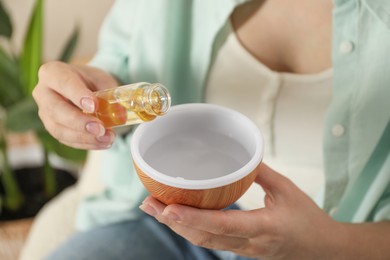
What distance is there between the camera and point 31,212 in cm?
142

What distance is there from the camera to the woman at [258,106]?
58 centimetres

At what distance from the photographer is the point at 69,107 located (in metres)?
0.58

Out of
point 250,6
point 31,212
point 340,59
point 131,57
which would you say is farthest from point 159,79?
point 31,212

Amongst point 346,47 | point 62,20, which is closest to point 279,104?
point 346,47

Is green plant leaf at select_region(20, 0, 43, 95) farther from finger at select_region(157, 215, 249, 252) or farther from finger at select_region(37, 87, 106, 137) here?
finger at select_region(157, 215, 249, 252)

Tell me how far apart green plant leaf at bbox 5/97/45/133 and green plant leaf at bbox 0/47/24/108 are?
0.38 ft

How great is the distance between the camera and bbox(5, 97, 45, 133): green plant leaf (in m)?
1.09

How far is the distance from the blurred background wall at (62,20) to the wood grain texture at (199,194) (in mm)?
1249

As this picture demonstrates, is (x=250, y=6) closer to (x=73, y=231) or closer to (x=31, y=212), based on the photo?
(x=73, y=231)

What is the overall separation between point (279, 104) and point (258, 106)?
0.03 m

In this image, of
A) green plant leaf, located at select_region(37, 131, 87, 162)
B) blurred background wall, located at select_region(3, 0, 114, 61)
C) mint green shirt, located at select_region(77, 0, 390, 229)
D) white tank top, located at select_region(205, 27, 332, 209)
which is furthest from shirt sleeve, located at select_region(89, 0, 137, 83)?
blurred background wall, located at select_region(3, 0, 114, 61)

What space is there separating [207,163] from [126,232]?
0.35m

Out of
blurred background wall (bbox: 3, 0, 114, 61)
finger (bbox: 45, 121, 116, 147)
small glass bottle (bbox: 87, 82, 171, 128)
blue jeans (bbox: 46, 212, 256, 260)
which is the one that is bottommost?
blurred background wall (bbox: 3, 0, 114, 61)

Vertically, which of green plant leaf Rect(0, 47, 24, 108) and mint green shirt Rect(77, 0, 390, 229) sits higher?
mint green shirt Rect(77, 0, 390, 229)
